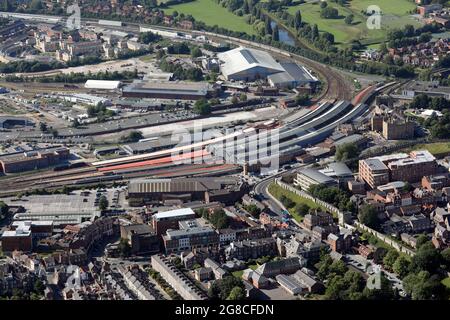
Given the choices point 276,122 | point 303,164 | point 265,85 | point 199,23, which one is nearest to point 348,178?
point 303,164

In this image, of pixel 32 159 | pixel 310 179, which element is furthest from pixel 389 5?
pixel 32 159

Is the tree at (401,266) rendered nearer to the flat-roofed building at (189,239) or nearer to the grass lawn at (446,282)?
the grass lawn at (446,282)

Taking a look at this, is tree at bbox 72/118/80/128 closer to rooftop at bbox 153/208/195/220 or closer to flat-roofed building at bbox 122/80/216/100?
flat-roofed building at bbox 122/80/216/100

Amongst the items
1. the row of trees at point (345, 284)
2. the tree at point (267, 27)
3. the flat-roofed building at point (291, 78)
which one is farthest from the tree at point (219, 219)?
the tree at point (267, 27)

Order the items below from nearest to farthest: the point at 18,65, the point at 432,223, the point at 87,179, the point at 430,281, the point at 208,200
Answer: the point at 430,281 → the point at 432,223 → the point at 208,200 → the point at 87,179 → the point at 18,65

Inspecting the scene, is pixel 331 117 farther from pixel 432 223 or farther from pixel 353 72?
pixel 432 223

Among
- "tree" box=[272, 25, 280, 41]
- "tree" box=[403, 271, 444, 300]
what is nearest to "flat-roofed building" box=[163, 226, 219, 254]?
"tree" box=[403, 271, 444, 300]
